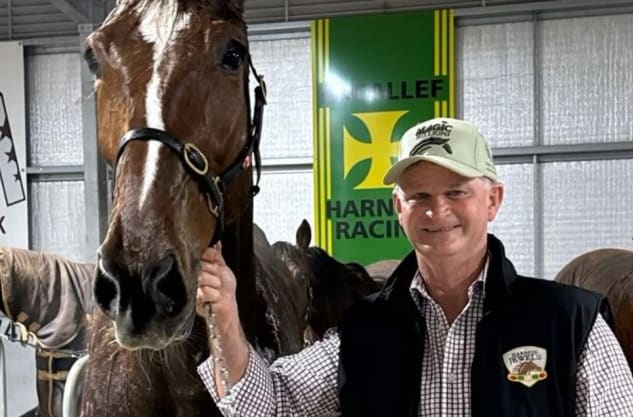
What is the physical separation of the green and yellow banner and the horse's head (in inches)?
176

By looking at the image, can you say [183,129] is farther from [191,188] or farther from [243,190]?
[243,190]

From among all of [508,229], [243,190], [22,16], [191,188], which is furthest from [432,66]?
[191,188]

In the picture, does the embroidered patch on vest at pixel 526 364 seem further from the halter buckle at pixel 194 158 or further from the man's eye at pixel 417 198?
the halter buckle at pixel 194 158

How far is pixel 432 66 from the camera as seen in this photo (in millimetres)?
6031

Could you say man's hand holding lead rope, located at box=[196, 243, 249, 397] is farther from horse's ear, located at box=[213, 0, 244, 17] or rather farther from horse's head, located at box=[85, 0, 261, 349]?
horse's ear, located at box=[213, 0, 244, 17]

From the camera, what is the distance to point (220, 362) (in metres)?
1.41

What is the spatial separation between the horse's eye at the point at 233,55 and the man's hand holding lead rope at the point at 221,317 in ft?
1.36

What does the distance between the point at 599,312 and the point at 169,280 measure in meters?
0.82

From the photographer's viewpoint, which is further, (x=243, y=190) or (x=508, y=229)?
(x=508, y=229)

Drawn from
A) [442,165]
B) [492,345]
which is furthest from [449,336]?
[442,165]

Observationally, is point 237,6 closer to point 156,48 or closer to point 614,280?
point 156,48

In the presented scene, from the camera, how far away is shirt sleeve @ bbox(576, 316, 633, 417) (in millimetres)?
1277

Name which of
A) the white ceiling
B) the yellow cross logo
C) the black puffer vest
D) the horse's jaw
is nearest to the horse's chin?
the horse's jaw

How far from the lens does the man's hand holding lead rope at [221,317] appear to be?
1354mm
